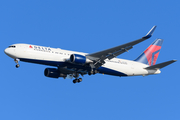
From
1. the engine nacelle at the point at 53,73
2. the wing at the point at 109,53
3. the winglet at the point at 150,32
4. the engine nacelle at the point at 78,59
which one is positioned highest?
the winglet at the point at 150,32

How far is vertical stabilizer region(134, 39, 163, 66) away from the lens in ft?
162

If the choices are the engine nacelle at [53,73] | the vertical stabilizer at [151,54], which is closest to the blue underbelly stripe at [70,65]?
the engine nacelle at [53,73]

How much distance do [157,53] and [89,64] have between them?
50.2 feet

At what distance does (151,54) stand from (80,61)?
1602cm

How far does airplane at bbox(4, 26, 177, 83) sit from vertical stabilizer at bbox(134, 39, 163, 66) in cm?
127

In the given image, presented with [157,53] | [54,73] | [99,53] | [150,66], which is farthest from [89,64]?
[157,53]

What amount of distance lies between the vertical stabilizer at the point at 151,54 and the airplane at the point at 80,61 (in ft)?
4.17

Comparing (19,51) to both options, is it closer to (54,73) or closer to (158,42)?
(54,73)

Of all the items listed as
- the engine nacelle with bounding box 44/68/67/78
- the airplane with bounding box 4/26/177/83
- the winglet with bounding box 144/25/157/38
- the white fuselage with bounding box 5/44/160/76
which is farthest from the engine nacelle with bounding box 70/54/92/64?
the winglet with bounding box 144/25/157/38

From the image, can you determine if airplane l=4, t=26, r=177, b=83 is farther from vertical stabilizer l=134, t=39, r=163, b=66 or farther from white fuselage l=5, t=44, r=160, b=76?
vertical stabilizer l=134, t=39, r=163, b=66

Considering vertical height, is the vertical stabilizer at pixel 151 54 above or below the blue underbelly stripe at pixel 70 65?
above

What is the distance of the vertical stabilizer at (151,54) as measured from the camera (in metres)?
49.5

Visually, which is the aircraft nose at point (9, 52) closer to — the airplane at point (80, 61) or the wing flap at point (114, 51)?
the airplane at point (80, 61)

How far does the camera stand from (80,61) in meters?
39.8
